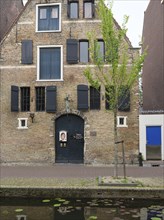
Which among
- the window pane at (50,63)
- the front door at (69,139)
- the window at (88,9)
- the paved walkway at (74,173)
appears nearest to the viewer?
the paved walkway at (74,173)

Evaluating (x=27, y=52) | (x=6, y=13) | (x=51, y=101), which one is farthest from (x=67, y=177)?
(x=6, y=13)

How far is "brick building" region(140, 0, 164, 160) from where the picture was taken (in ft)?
64.8

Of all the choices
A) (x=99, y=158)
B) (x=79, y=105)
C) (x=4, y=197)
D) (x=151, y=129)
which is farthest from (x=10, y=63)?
(x=4, y=197)

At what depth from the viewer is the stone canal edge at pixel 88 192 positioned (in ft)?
29.0

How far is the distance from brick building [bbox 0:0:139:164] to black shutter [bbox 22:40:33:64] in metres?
0.06

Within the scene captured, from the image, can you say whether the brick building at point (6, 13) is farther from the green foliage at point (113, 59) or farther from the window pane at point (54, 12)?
the green foliage at point (113, 59)

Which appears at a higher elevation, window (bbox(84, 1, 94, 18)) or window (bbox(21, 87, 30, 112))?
window (bbox(84, 1, 94, 18))

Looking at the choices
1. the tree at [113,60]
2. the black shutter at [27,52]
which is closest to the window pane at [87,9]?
the black shutter at [27,52]

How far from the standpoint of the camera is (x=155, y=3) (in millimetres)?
29719

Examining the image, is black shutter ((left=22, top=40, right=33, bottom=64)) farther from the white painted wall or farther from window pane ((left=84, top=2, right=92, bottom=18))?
the white painted wall

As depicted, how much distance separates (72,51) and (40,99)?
3.25m

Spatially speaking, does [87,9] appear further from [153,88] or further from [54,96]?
[153,88]

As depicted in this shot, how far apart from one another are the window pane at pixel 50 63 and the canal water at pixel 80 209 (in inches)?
435

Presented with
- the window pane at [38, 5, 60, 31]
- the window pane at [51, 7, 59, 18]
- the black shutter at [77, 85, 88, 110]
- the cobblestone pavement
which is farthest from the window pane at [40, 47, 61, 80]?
the cobblestone pavement
